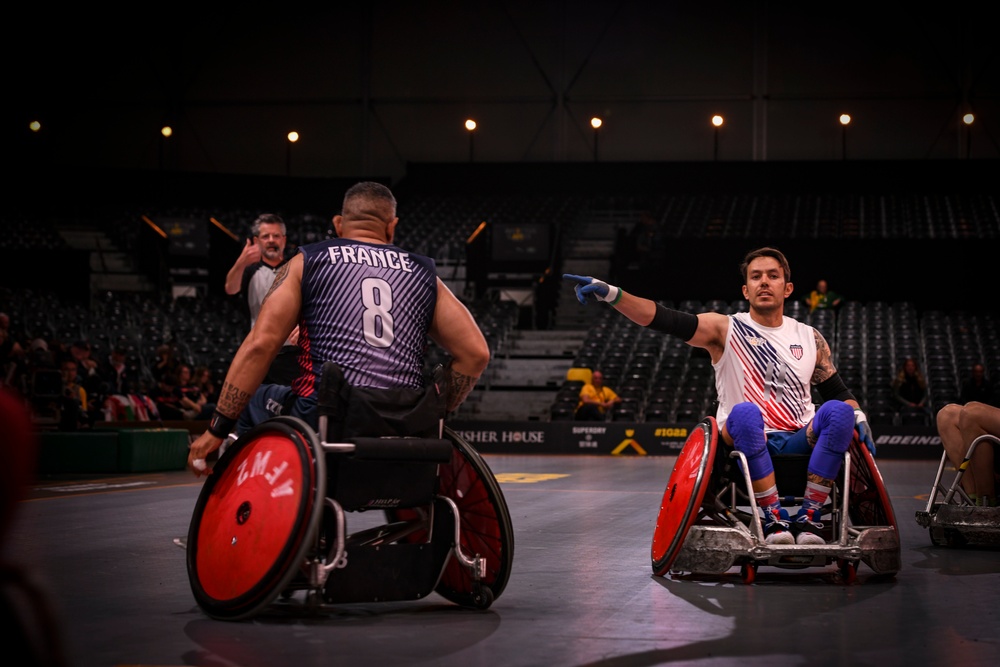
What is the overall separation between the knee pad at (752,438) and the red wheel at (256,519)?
203 cm

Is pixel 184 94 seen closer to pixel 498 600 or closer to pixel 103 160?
pixel 103 160

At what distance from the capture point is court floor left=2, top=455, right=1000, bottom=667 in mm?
3170

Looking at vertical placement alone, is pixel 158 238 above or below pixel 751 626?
above

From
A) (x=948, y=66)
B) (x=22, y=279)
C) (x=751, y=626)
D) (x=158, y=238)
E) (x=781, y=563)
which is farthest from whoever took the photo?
(x=948, y=66)

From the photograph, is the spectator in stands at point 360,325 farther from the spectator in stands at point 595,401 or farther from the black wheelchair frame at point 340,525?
the spectator in stands at point 595,401

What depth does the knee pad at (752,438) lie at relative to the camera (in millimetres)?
4777

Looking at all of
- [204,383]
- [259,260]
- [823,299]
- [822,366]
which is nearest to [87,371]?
[204,383]

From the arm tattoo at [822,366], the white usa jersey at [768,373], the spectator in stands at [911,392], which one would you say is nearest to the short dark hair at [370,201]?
the white usa jersey at [768,373]

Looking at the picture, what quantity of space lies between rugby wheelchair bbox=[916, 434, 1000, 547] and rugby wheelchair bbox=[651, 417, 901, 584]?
109 cm

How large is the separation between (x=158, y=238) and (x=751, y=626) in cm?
2273

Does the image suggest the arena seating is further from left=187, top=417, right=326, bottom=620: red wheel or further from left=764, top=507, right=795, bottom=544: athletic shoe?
left=764, top=507, right=795, bottom=544: athletic shoe

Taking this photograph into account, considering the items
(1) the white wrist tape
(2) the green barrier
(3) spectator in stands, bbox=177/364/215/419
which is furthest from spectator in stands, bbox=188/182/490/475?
(3) spectator in stands, bbox=177/364/215/419

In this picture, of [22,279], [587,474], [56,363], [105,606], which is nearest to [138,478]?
[56,363]

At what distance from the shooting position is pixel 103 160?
3056 cm
